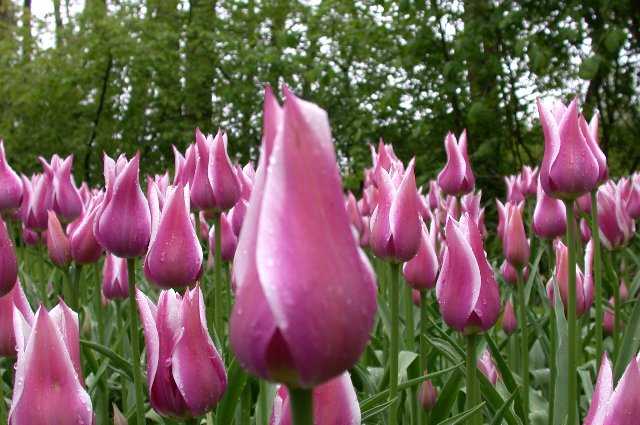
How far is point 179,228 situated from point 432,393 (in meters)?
0.79

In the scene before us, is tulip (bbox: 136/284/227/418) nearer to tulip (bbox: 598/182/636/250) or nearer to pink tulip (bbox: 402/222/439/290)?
pink tulip (bbox: 402/222/439/290)

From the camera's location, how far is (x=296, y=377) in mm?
519

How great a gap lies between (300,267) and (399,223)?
3.04 feet

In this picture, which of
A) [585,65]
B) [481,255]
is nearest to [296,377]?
[481,255]

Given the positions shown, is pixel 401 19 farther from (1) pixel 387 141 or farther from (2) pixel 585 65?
(2) pixel 585 65

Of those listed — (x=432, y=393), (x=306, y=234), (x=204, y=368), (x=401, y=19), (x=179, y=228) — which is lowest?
(x=432, y=393)

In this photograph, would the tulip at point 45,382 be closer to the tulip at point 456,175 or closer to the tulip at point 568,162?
the tulip at point 568,162

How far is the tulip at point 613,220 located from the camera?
7.87 ft

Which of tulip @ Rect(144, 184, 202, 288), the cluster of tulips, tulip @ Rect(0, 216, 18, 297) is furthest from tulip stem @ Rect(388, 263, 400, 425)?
tulip @ Rect(0, 216, 18, 297)

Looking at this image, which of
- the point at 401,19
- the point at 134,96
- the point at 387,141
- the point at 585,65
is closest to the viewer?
the point at 585,65

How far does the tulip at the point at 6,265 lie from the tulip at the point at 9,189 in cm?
143

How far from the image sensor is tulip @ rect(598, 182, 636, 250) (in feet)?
7.87

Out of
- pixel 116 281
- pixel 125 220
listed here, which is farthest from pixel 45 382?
pixel 116 281

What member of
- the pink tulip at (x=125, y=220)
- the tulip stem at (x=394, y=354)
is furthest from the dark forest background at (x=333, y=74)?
the pink tulip at (x=125, y=220)
